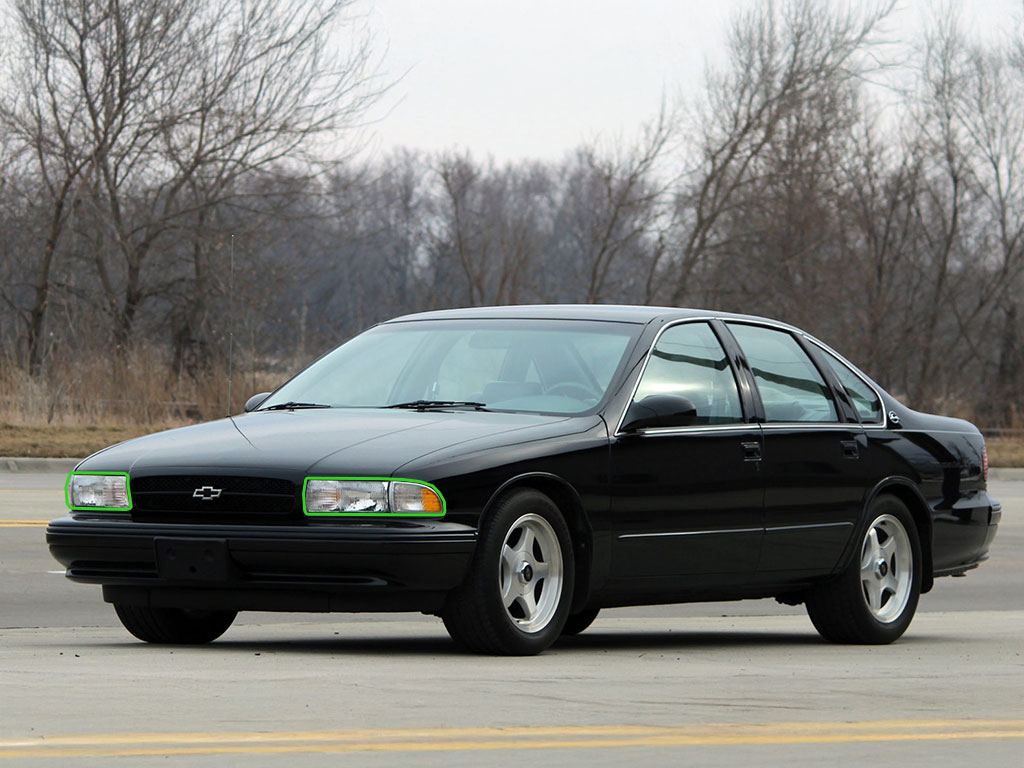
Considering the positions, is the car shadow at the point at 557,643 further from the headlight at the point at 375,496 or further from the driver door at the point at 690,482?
the headlight at the point at 375,496

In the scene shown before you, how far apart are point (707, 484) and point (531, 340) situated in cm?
99

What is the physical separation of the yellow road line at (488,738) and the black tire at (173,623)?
283cm

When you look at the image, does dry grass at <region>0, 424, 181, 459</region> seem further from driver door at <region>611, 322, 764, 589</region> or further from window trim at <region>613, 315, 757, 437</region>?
driver door at <region>611, 322, 764, 589</region>

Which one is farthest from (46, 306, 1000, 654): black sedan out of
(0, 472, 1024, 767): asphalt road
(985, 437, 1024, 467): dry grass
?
(985, 437, 1024, 467): dry grass

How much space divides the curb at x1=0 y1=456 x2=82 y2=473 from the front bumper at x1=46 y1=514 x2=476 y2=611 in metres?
15.9

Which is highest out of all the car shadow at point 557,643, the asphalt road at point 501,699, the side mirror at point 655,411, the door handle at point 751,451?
the side mirror at point 655,411

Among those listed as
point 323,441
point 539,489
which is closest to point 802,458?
Answer: point 539,489

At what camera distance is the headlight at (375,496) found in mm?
6922

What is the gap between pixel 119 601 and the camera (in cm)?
757

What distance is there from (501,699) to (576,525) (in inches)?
67.5

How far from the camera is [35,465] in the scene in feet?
74.7

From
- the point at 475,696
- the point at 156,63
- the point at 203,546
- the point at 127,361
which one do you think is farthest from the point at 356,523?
the point at 156,63

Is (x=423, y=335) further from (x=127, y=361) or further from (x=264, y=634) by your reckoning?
(x=127, y=361)


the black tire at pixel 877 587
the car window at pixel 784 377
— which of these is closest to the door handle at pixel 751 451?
the car window at pixel 784 377
